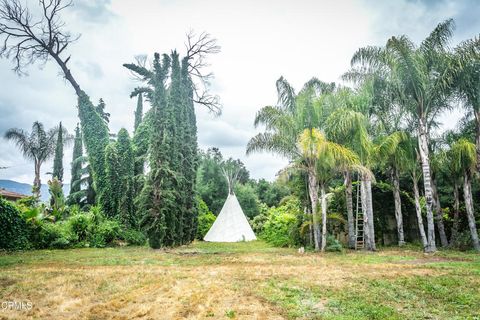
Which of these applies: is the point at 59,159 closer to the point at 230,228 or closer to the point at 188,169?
the point at 188,169

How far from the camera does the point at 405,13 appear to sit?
11086 millimetres

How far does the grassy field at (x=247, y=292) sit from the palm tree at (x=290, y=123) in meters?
5.67

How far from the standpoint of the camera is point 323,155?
13.7m

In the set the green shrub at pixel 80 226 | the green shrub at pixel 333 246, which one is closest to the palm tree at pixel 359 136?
the green shrub at pixel 333 246

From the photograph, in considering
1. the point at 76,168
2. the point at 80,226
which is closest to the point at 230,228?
the point at 80,226

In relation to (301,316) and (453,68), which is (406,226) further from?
(301,316)

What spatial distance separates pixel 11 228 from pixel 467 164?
2063 cm

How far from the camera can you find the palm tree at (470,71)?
13305 millimetres

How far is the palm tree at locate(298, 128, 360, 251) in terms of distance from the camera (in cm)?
1331

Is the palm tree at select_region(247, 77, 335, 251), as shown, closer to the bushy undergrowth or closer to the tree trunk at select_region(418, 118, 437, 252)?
the tree trunk at select_region(418, 118, 437, 252)

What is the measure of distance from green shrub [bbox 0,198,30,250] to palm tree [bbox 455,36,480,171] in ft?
66.5

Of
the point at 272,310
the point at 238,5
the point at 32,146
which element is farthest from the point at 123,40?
the point at 32,146

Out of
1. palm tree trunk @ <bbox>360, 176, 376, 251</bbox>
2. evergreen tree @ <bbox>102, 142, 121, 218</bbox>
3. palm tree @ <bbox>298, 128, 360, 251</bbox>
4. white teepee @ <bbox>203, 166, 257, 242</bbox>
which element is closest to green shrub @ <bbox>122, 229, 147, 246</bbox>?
evergreen tree @ <bbox>102, 142, 121, 218</bbox>

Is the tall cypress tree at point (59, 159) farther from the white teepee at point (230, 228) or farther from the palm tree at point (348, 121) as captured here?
the palm tree at point (348, 121)
